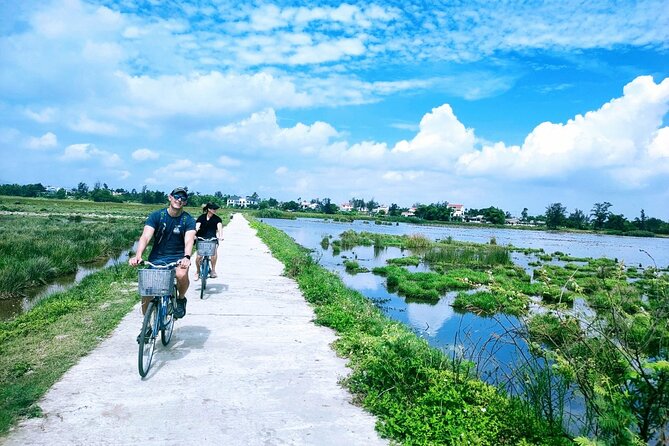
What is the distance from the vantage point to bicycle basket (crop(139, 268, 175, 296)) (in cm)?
473

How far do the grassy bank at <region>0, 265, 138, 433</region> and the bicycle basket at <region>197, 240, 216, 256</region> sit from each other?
60.8 inches

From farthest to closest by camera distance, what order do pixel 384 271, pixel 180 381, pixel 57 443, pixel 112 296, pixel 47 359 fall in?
pixel 384 271
pixel 112 296
pixel 47 359
pixel 180 381
pixel 57 443

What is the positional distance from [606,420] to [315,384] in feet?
8.92

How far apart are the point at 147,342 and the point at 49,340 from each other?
1.98 m

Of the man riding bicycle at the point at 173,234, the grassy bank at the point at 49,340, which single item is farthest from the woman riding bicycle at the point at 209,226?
the man riding bicycle at the point at 173,234

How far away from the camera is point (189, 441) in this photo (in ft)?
11.0

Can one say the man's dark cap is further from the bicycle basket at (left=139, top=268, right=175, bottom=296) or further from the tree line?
the tree line

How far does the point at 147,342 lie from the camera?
4738 millimetres

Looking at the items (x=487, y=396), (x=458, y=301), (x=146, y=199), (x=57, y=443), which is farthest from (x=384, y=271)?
(x=146, y=199)

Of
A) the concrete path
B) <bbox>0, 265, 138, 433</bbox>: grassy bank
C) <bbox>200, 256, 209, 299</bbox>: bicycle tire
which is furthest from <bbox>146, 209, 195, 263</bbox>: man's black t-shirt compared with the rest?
<bbox>200, 256, 209, 299</bbox>: bicycle tire

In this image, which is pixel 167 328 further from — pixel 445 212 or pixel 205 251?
pixel 445 212

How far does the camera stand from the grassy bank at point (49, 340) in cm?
393

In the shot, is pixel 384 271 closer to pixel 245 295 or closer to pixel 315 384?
pixel 245 295

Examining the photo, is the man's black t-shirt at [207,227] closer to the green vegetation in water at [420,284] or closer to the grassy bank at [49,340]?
the grassy bank at [49,340]
